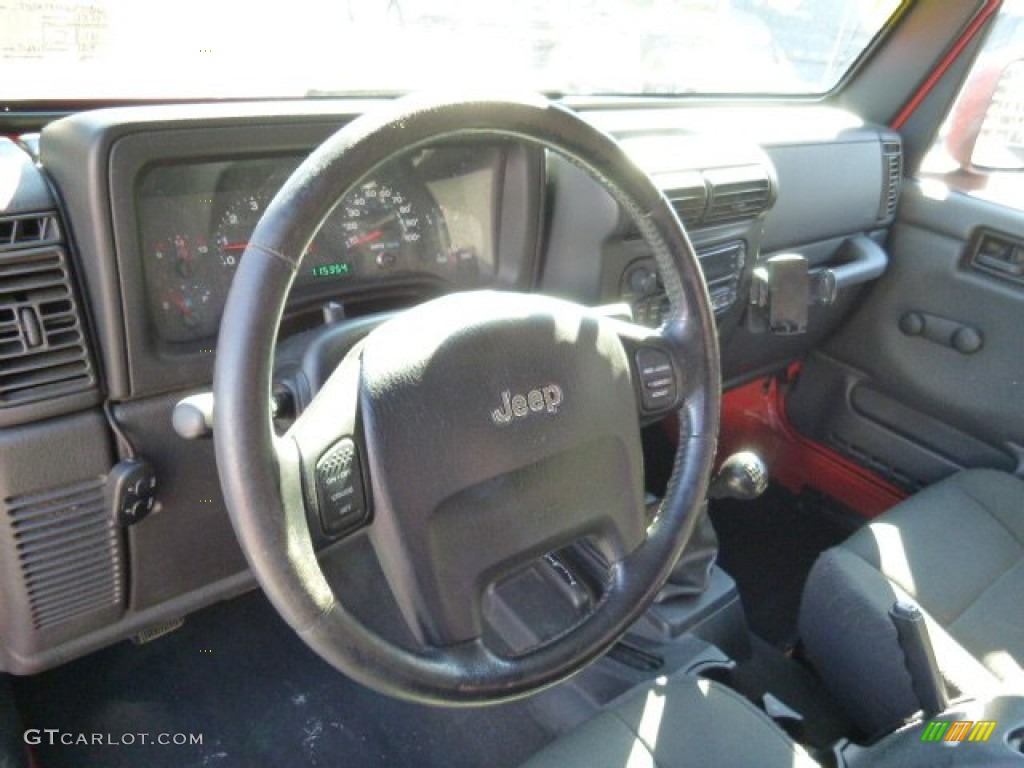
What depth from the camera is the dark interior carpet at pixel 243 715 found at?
1620 mm

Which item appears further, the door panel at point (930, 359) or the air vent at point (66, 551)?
the door panel at point (930, 359)

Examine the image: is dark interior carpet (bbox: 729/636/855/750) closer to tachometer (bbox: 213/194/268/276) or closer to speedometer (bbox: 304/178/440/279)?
speedometer (bbox: 304/178/440/279)

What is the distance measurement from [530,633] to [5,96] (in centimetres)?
118

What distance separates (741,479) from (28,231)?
0.99 meters

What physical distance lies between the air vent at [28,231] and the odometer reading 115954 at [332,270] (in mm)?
341

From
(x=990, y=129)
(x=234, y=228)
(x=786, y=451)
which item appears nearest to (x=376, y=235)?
(x=234, y=228)

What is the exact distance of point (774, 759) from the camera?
105cm

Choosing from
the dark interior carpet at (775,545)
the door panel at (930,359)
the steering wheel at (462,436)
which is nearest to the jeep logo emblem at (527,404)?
the steering wheel at (462,436)

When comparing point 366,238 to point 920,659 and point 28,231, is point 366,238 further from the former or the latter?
point 920,659

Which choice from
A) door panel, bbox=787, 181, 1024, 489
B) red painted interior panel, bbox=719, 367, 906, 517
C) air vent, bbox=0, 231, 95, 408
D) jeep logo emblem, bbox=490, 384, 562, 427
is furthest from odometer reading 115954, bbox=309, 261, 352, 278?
door panel, bbox=787, 181, 1024, 489

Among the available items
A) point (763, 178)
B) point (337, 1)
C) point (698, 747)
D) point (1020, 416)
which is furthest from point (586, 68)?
point (698, 747)

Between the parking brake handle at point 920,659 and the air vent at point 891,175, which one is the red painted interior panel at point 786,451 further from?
the parking brake handle at point 920,659

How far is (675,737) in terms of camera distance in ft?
3.51

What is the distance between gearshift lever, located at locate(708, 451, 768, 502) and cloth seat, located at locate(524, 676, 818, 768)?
11.4 inches
